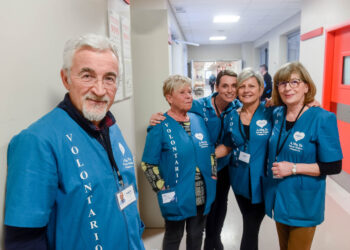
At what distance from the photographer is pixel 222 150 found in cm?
203

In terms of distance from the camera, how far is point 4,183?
77 cm

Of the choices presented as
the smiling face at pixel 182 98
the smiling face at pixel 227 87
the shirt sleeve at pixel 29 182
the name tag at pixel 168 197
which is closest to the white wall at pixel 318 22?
the smiling face at pixel 227 87

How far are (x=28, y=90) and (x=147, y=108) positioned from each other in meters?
1.90

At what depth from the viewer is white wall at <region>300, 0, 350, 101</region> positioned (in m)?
3.85

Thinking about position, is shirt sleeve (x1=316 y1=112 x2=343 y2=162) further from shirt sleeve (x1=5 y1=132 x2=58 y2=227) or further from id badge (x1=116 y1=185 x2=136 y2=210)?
shirt sleeve (x1=5 y1=132 x2=58 y2=227)

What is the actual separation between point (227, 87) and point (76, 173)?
59.2 inches

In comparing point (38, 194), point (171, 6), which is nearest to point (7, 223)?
point (38, 194)

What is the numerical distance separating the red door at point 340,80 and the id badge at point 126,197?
3.72 meters

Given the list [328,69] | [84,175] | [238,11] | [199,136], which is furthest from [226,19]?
[84,175]

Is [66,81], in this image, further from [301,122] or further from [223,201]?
[223,201]

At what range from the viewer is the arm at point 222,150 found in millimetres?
2010

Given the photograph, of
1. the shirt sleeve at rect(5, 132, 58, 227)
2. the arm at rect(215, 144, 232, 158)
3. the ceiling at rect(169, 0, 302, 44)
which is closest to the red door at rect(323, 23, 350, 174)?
the ceiling at rect(169, 0, 302, 44)

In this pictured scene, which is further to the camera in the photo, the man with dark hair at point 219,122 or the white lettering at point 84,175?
the man with dark hair at point 219,122

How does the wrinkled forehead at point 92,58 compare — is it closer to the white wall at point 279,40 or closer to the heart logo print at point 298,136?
the heart logo print at point 298,136
